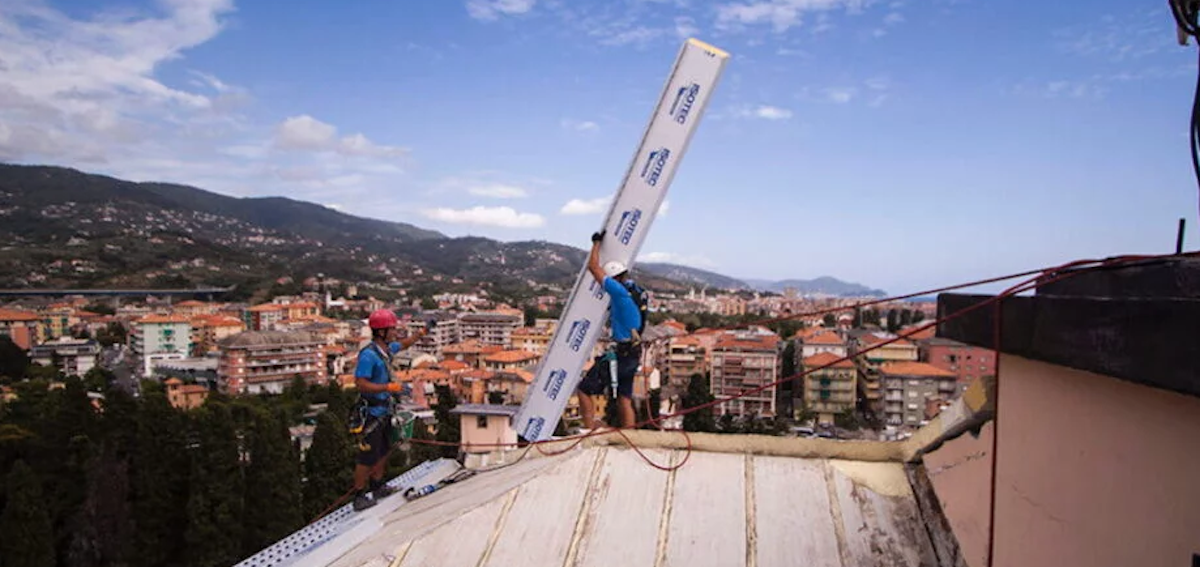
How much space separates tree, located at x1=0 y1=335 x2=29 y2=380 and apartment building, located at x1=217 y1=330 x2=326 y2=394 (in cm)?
1430

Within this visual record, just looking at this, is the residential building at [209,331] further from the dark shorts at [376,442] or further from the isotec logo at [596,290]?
the dark shorts at [376,442]

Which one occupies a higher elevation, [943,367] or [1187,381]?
[1187,381]

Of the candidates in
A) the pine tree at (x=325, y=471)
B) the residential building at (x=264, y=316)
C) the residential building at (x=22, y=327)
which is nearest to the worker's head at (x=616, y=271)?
the pine tree at (x=325, y=471)

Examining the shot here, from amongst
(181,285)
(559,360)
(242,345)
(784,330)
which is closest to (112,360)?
(242,345)

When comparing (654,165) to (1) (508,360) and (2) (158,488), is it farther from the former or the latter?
(1) (508,360)

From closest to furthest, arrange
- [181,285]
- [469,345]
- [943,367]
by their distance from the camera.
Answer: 1. [943,367]
2. [469,345]
3. [181,285]

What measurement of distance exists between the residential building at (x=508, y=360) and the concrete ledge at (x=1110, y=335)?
6635 centimetres

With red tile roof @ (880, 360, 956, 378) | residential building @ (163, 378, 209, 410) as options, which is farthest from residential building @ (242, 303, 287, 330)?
red tile roof @ (880, 360, 956, 378)

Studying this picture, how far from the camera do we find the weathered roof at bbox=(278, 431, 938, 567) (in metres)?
2.89

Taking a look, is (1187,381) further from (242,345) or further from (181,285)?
(181,285)

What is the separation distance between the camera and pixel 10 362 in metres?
56.5

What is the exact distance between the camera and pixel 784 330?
289 feet

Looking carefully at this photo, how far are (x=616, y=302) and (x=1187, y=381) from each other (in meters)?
4.02

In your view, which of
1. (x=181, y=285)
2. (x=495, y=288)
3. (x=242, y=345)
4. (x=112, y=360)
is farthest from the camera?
(x=495, y=288)
